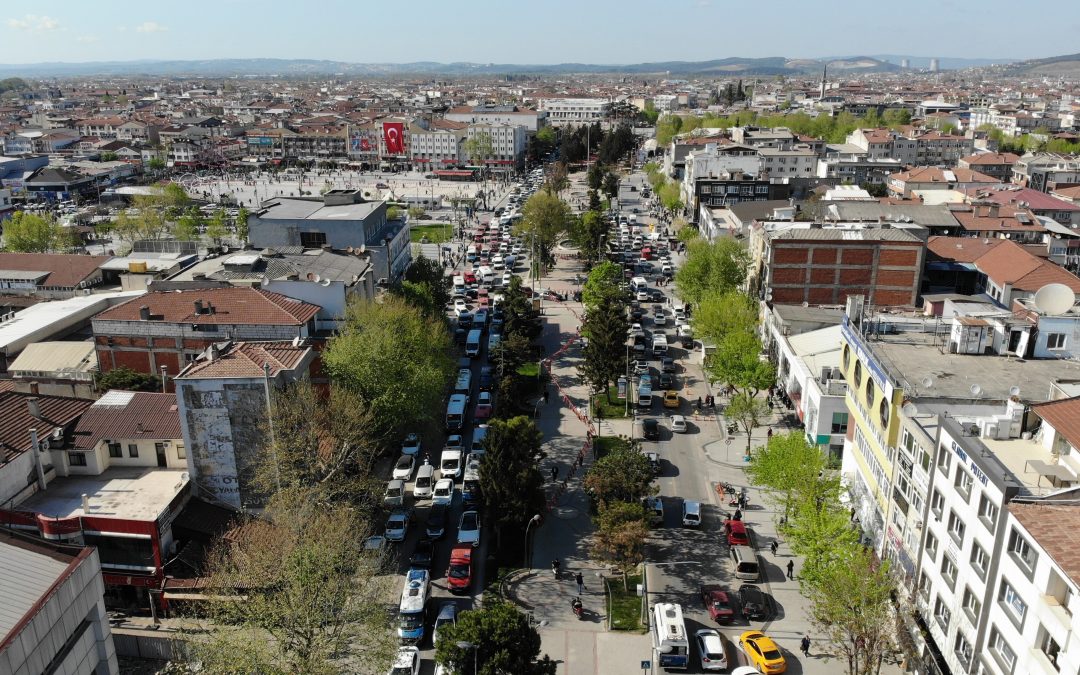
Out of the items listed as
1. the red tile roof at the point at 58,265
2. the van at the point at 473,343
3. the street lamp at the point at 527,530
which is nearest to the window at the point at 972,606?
the street lamp at the point at 527,530

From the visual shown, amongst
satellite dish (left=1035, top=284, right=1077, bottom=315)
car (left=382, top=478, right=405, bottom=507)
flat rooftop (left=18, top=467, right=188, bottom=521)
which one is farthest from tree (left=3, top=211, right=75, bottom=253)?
satellite dish (left=1035, top=284, right=1077, bottom=315)

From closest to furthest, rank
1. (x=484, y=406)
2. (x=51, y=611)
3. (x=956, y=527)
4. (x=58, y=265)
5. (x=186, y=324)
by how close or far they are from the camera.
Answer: (x=51, y=611), (x=956, y=527), (x=186, y=324), (x=484, y=406), (x=58, y=265)

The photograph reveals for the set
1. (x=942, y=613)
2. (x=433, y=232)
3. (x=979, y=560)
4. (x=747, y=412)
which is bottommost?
(x=433, y=232)

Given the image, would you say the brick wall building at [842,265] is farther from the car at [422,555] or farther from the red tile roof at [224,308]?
the car at [422,555]

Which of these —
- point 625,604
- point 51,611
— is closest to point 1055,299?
point 625,604

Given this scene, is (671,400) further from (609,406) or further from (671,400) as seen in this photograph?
(609,406)

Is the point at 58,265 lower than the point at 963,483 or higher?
lower
